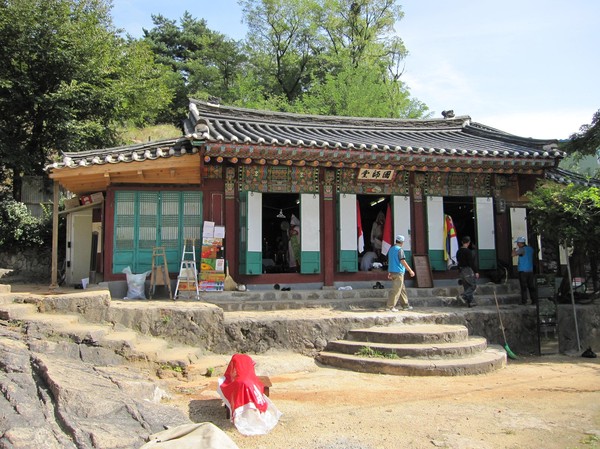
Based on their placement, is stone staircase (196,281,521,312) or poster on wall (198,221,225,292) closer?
stone staircase (196,281,521,312)

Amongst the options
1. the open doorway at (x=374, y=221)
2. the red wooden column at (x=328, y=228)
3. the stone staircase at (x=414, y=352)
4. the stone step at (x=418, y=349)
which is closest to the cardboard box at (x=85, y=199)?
the red wooden column at (x=328, y=228)

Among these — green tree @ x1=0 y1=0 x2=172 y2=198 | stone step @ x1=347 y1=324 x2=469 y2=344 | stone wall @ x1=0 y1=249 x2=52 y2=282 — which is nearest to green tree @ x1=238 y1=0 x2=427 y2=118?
green tree @ x1=0 y1=0 x2=172 y2=198

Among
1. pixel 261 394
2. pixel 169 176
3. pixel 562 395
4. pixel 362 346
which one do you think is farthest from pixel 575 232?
pixel 169 176

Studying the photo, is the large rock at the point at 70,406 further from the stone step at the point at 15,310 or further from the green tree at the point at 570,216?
the green tree at the point at 570,216

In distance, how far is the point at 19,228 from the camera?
15.8 metres

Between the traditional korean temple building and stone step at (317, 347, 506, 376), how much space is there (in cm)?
342

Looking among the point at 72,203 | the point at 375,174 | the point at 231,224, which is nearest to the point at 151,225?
the point at 231,224

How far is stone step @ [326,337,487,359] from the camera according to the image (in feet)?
26.2

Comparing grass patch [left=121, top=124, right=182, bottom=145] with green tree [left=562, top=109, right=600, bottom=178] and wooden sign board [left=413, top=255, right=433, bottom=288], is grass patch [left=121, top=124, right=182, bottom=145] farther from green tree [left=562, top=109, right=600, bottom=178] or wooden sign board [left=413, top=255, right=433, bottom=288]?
green tree [left=562, top=109, right=600, bottom=178]

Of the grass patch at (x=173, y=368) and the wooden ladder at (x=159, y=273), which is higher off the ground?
the wooden ladder at (x=159, y=273)

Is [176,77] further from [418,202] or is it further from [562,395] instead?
[562,395]

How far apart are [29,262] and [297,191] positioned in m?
10.4

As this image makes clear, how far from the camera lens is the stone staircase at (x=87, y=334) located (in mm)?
6805

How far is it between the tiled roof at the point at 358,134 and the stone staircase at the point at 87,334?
424 centimetres
